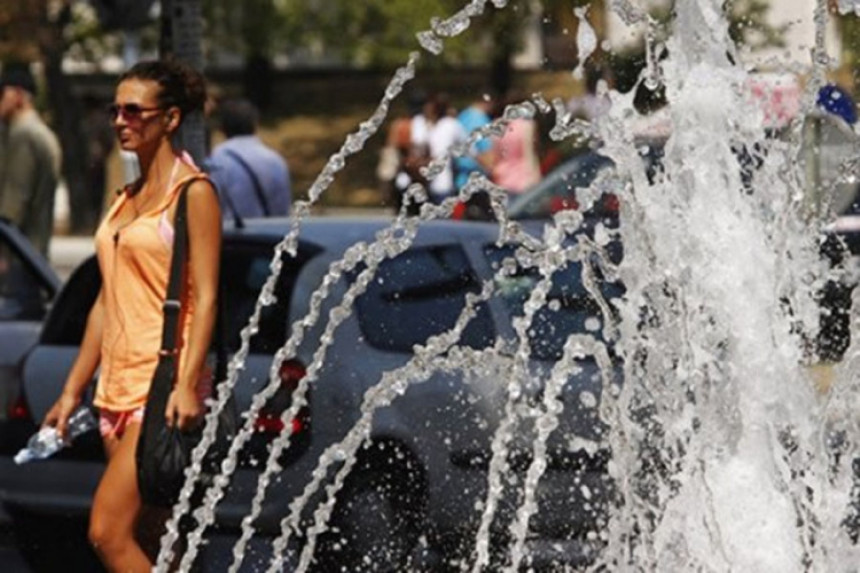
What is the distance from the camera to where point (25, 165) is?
16.5 m

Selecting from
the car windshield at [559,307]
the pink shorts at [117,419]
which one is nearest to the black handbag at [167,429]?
the pink shorts at [117,419]

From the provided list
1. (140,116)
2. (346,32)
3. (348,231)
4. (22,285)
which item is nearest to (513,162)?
(22,285)

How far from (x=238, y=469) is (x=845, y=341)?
3.29 meters

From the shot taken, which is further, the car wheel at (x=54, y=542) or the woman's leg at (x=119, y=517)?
the car wheel at (x=54, y=542)

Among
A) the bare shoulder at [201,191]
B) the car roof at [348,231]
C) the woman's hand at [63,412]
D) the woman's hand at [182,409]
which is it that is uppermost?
the bare shoulder at [201,191]

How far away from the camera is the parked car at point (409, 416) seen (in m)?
9.34

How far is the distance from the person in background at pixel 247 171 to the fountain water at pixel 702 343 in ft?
19.4

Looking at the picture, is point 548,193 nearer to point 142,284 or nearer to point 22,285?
point 22,285

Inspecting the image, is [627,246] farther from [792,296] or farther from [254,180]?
[254,180]

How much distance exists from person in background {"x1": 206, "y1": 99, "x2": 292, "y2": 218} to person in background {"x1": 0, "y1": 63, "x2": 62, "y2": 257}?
2.37m

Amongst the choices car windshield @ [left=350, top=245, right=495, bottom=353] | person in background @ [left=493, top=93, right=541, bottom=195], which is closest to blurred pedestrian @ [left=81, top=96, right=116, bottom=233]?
person in background @ [left=493, top=93, right=541, bottom=195]

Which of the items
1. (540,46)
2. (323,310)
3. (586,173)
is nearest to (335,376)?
(323,310)

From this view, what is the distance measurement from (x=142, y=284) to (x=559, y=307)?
220 centimetres

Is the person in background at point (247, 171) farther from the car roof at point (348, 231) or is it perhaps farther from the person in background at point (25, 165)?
the car roof at point (348, 231)
